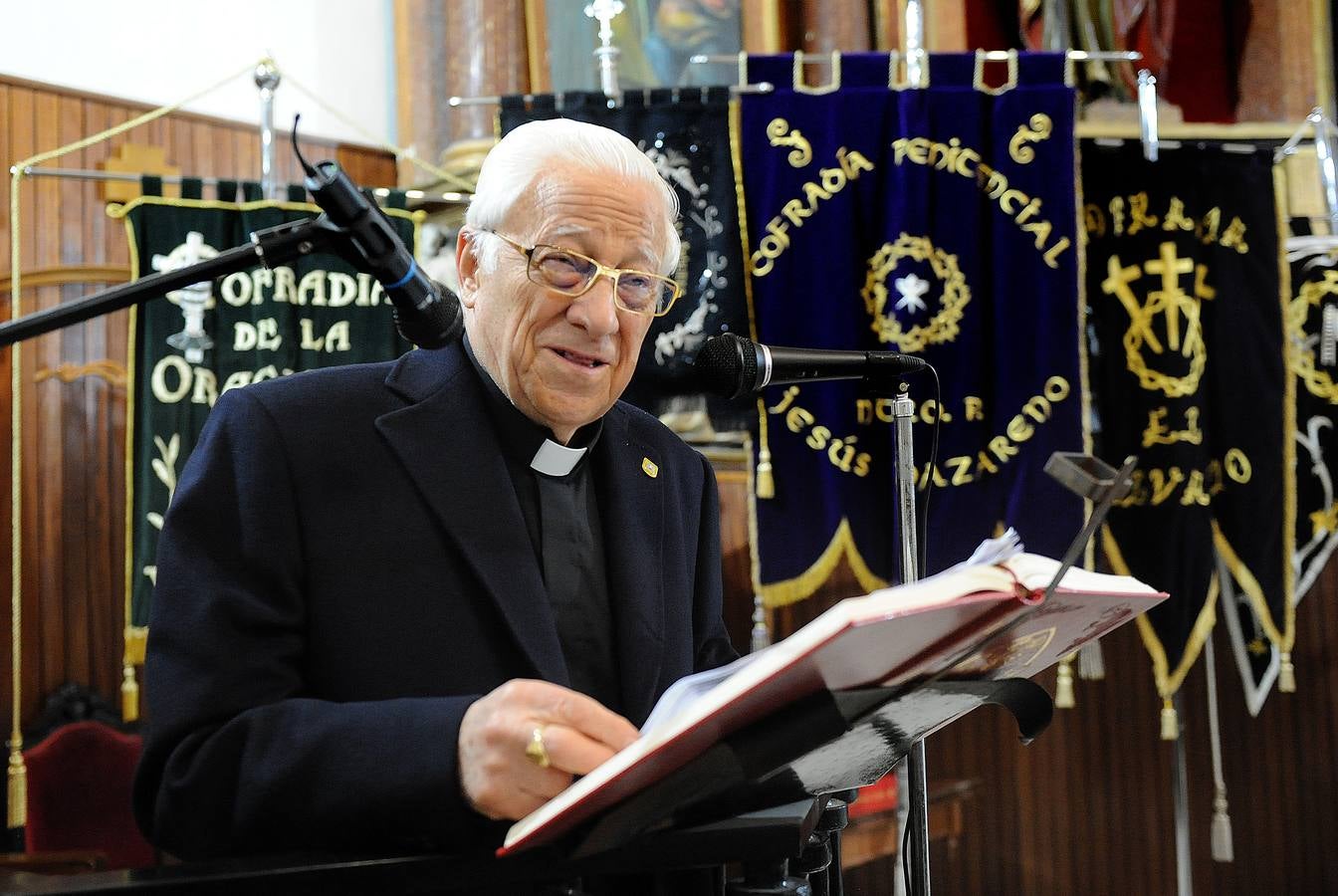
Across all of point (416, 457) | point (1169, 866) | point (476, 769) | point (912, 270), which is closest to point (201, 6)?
point (912, 270)

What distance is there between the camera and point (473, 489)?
1.61 meters

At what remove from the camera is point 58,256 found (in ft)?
11.8

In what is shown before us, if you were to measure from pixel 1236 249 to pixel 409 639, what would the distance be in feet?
9.58

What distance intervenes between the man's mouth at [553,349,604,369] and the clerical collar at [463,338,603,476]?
0.38 ft

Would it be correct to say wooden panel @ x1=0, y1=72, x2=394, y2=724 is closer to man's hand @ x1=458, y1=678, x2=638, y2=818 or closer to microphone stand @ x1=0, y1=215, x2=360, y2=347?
microphone stand @ x1=0, y1=215, x2=360, y2=347

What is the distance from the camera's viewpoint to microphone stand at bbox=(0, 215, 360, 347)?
1466mm

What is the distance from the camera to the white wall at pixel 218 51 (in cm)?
370

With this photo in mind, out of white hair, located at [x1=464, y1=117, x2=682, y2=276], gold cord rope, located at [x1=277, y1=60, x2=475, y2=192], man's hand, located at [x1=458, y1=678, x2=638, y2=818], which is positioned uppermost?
gold cord rope, located at [x1=277, y1=60, x2=475, y2=192]

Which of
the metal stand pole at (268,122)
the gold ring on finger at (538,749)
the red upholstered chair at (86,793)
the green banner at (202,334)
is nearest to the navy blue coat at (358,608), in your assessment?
the gold ring on finger at (538,749)

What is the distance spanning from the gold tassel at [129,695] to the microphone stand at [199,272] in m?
2.11

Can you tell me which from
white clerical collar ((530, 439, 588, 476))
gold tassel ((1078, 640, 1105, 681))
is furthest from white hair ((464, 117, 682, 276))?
gold tassel ((1078, 640, 1105, 681))

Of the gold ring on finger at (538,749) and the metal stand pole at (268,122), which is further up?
the metal stand pole at (268,122)

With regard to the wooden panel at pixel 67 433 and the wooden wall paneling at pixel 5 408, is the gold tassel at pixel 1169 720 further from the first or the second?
the wooden wall paneling at pixel 5 408

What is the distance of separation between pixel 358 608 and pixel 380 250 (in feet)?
1.31
